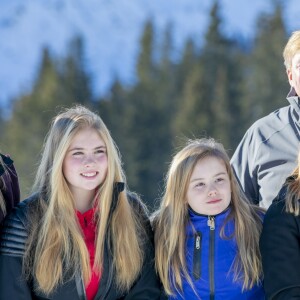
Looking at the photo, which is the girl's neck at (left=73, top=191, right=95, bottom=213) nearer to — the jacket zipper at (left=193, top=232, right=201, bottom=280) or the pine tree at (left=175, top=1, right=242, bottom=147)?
the jacket zipper at (left=193, top=232, right=201, bottom=280)

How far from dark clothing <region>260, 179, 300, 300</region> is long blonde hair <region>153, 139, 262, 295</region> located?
0.31m

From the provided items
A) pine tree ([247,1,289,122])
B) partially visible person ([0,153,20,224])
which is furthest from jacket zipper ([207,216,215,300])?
pine tree ([247,1,289,122])

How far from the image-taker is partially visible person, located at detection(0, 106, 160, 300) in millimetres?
4301

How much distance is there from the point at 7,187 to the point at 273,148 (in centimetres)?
171

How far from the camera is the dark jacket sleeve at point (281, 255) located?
394 centimetres

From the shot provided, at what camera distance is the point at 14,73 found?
545 ft

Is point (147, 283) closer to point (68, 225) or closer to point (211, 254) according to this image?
point (211, 254)

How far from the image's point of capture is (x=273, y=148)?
16.3 feet

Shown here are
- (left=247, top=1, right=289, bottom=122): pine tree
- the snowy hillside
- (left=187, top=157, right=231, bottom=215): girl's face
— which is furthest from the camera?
the snowy hillside

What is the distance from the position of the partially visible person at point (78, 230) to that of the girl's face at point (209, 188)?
1.20ft

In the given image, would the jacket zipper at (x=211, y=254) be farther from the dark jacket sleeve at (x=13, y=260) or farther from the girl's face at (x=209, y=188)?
the dark jacket sleeve at (x=13, y=260)

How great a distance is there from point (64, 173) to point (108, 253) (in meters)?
0.56

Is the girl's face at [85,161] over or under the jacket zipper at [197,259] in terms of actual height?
over

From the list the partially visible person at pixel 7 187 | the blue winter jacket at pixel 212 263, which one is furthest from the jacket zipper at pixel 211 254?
the partially visible person at pixel 7 187
